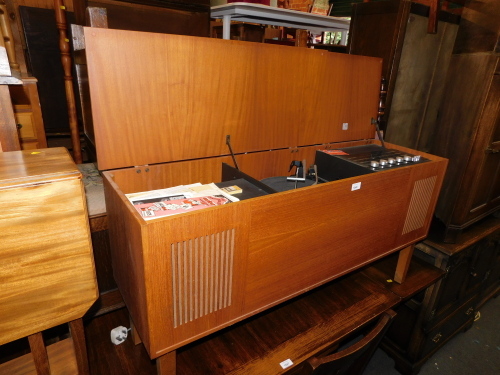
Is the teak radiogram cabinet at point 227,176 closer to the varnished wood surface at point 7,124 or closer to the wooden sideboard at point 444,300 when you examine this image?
the varnished wood surface at point 7,124

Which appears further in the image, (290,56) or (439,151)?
(439,151)

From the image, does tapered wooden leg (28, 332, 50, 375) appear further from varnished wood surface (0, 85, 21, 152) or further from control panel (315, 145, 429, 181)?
control panel (315, 145, 429, 181)

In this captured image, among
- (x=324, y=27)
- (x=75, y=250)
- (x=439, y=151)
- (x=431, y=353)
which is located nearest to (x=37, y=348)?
(x=75, y=250)

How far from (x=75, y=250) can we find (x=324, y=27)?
2497 millimetres

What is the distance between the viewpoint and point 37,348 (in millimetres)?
826

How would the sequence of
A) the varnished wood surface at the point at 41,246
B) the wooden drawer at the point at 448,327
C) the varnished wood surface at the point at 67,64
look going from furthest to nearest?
the wooden drawer at the point at 448,327, the varnished wood surface at the point at 67,64, the varnished wood surface at the point at 41,246

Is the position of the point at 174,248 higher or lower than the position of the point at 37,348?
higher

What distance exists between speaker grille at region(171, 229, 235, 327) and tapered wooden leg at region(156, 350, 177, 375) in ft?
0.47

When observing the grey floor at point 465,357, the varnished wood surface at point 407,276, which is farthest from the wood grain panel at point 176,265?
the grey floor at point 465,357

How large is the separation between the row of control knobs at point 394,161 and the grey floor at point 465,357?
1.53m

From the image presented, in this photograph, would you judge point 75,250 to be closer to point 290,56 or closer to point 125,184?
point 125,184

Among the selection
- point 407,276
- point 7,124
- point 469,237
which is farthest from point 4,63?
point 469,237

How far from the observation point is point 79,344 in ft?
2.98

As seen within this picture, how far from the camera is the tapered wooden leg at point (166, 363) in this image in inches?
38.0
